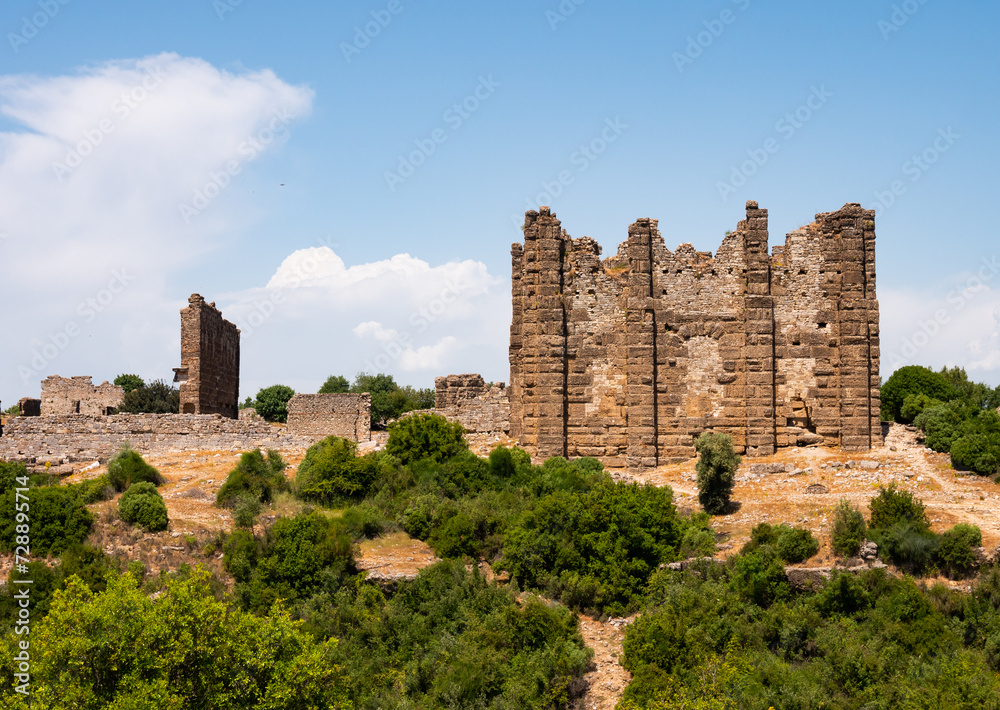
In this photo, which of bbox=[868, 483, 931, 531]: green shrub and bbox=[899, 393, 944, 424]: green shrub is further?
bbox=[899, 393, 944, 424]: green shrub

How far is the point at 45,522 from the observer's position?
803 inches

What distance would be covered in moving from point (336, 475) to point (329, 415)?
8.48 m

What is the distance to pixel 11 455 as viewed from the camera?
2627cm

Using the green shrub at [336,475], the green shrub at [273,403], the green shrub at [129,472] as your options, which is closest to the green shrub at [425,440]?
the green shrub at [336,475]

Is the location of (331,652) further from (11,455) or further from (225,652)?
(11,455)

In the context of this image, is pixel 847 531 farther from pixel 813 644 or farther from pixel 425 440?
pixel 425 440

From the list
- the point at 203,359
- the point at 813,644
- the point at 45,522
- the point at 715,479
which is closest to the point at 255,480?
the point at 45,522

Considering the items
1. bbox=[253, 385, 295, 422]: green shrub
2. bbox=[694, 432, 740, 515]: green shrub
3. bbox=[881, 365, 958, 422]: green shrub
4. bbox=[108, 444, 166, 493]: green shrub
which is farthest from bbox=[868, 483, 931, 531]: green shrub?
bbox=[253, 385, 295, 422]: green shrub

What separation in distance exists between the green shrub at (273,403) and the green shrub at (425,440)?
2569 cm

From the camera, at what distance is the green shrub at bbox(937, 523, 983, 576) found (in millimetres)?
17828

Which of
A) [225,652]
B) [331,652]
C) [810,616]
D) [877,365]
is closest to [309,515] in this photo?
[331,652]

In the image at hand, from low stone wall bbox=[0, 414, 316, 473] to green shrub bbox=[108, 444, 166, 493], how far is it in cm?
286

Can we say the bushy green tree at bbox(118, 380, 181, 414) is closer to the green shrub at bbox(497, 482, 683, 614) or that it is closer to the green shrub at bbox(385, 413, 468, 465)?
the green shrub at bbox(385, 413, 468, 465)

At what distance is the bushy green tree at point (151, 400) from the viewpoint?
122 ft
